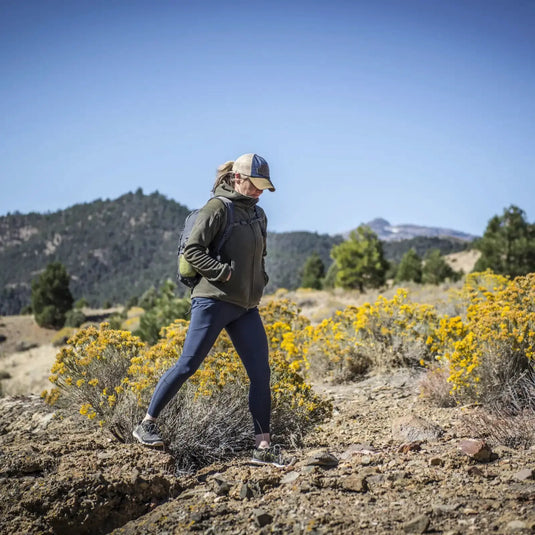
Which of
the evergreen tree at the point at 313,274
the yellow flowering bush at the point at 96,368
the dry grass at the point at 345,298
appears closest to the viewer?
the yellow flowering bush at the point at 96,368

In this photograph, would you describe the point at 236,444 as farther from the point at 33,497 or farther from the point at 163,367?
the point at 33,497

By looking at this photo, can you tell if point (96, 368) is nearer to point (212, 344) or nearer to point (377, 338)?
point (212, 344)

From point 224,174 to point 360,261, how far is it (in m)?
26.4

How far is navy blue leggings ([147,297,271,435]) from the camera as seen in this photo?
10.5ft

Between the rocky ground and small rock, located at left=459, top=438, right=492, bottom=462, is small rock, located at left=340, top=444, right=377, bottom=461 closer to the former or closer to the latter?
the rocky ground

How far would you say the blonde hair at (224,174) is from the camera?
3.45 meters

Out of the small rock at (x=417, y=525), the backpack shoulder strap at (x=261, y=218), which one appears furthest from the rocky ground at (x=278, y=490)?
the backpack shoulder strap at (x=261, y=218)

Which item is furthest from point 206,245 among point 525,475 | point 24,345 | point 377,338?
point 24,345

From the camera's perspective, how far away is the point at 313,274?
43875 millimetres

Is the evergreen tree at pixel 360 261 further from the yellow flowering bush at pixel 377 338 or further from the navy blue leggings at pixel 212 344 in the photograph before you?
the navy blue leggings at pixel 212 344

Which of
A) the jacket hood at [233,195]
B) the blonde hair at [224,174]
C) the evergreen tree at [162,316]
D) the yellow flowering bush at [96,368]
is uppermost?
the blonde hair at [224,174]

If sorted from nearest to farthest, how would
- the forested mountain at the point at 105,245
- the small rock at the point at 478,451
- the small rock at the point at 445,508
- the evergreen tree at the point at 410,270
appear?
the small rock at the point at 445,508, the small rock at the point at 478,451, the evergreen tree at the point at 410,270, the forested mountain at the point at 105,245

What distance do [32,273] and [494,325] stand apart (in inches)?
6287

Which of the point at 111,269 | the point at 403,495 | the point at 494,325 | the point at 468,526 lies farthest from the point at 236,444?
the point at 111,269
